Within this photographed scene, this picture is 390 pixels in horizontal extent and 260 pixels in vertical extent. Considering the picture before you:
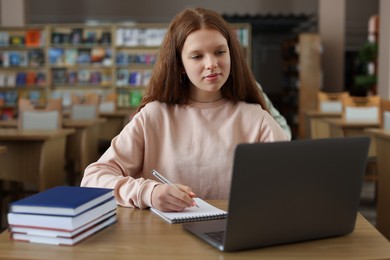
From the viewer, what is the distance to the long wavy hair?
1875 millimetres

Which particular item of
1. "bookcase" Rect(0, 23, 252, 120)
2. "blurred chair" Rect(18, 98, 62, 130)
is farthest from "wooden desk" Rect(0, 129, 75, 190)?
"bookcase" Rect(0, 23, 252, 120)

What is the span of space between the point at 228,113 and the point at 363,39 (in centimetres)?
1327

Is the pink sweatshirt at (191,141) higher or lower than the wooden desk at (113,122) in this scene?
higher

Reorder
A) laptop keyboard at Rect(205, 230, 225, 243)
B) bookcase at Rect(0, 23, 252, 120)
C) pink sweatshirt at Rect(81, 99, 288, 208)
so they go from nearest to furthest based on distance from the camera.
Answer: laptop keyboard at Rect(205, 230, 225, 243)
pink sweatshirt at Rect(81, 99, 288, 208)
bookcase at Rect(0, 23, 252, 120)

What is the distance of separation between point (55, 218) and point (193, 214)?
37 centimetres

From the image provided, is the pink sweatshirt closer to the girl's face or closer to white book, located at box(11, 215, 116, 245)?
the girl's face

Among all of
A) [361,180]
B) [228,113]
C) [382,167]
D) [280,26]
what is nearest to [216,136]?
[228,113]

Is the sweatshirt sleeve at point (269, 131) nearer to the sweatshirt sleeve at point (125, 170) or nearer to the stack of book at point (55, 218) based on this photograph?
the sweatshirt sleeve at point (125, 170)

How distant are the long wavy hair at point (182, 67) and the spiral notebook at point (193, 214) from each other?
1.58 ft

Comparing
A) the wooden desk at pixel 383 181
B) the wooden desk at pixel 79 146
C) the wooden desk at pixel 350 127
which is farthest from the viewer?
the wooden desk at pixel 79 146

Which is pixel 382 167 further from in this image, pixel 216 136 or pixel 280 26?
pixel 280 26

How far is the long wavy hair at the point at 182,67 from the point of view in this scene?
1.88 meters

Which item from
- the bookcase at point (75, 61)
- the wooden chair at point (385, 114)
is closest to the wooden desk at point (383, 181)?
the wooden chair at point (385, 114)

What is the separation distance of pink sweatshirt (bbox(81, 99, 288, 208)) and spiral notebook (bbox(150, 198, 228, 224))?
0.29 m
